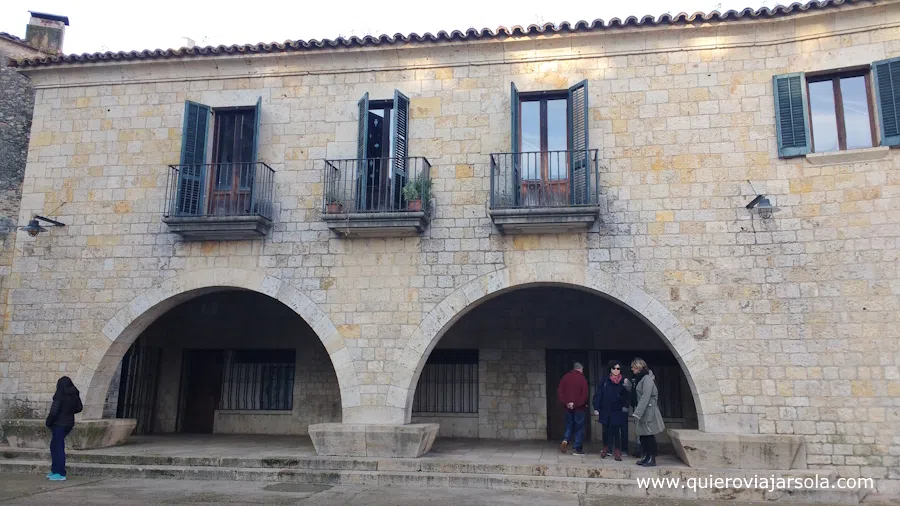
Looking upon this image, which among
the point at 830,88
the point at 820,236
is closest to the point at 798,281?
the point at 820,236

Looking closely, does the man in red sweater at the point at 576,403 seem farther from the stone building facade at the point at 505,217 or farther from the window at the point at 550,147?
the window at the point at 550,147

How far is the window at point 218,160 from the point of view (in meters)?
10.8

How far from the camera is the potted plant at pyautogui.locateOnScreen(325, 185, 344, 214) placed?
10.3m

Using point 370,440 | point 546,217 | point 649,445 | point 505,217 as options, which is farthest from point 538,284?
point 370,440

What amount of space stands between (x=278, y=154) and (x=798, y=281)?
8.15 metres

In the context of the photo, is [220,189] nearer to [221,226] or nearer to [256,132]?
[221,226]

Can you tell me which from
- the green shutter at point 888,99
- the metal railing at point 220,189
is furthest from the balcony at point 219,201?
the green shutter at point 888,99

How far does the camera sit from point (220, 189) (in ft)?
36.2

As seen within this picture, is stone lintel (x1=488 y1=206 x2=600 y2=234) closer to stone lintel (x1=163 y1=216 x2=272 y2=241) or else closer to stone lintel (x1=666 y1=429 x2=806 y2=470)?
stone lintel (x1=666 y1=429 x2=806 y2=470)

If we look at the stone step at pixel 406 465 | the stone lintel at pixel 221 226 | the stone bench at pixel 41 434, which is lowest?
the stone step at pixel 406 465

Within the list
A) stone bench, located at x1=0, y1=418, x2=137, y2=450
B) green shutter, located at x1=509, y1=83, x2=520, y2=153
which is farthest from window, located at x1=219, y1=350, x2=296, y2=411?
green shutter, located at x1=509, y1=83, x2=520, y2=153

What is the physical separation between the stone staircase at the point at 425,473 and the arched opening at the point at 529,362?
3328mm

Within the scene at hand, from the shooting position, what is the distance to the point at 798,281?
929 centimetres

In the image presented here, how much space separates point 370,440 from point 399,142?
15.1 ft
